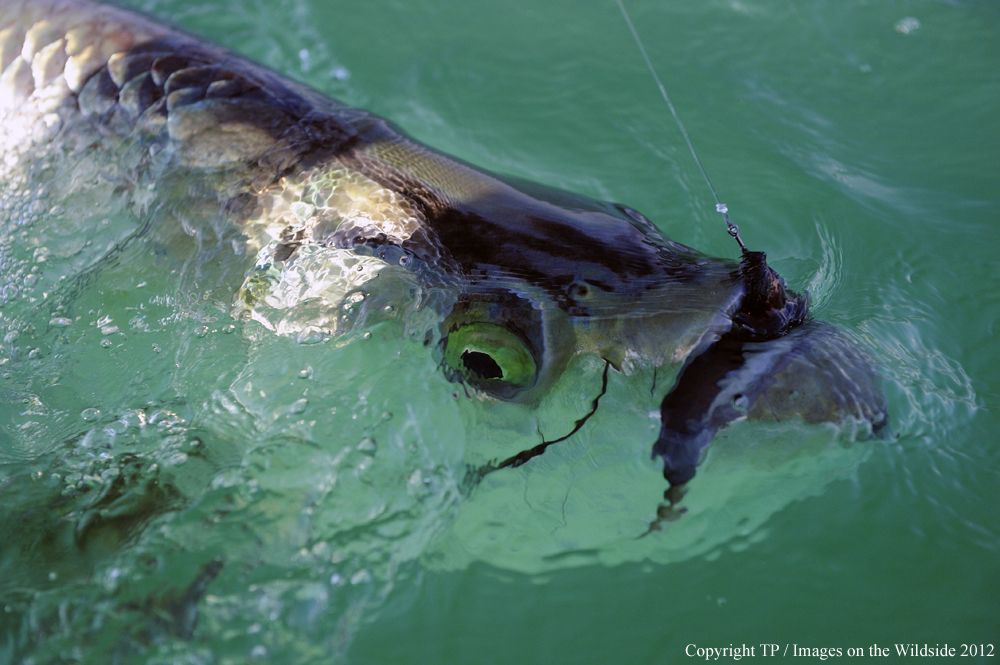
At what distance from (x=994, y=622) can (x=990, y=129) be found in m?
2.77

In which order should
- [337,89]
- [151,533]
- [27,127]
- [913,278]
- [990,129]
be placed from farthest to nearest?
[337,89] → [990,129] → [913,278] → [27,127] → [151,533]

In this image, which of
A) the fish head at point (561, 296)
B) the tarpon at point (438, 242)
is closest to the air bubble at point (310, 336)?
the tarpon at point (438, 242)

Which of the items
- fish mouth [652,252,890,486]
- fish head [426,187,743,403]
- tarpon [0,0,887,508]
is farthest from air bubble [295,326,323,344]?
fish mouth [652,252,890,486]

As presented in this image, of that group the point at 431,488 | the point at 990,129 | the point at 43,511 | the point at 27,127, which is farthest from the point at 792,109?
the point at 43,511

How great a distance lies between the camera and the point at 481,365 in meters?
1.94

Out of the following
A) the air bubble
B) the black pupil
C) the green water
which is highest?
the black pupil

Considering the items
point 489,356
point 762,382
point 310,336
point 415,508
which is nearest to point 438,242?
point 489,356

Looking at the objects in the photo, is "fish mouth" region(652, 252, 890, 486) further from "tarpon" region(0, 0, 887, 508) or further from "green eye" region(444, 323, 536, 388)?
"green eye" region(444, 323, 536, 388)

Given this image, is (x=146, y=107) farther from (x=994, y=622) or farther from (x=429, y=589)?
(x=994, y=622)

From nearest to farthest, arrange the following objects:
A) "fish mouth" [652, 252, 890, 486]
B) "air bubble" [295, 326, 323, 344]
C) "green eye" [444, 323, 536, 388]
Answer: "fish mouth" [652, 252, 890, 486]
"green eye" [444, 323, 536, 388]
"air bubble" [295, 326, 323, 344]

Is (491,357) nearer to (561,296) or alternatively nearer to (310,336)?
(561,296)

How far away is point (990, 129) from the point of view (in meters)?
3.84

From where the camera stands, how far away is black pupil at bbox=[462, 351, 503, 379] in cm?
192

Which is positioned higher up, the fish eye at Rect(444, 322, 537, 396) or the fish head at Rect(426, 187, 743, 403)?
the fish head at Rect(426, 187, 743, 403)
